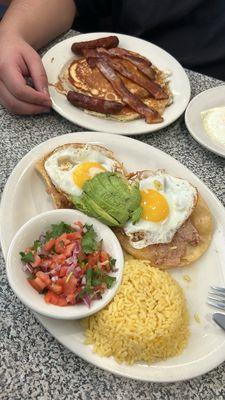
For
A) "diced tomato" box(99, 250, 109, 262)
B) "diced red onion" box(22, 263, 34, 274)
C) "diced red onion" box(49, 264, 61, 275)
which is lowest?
"diced tomato" box(99, 250, 109, 262)

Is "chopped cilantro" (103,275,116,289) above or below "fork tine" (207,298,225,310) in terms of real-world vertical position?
above

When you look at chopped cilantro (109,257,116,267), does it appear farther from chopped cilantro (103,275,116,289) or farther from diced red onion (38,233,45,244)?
diced red onion (38,233,45,244)

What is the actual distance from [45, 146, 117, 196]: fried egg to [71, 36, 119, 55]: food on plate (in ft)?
2.22

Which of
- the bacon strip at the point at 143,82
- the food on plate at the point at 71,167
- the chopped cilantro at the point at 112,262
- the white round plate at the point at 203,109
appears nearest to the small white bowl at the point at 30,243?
the chopped cilantro at the point at 112,262

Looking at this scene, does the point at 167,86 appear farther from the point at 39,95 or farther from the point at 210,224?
the point at 210,224

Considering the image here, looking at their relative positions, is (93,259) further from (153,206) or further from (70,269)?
(153,206)

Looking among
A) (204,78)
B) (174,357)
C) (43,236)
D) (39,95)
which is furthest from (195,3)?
(174,357)

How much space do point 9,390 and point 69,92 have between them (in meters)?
1.16

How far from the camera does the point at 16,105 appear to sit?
1.82 m

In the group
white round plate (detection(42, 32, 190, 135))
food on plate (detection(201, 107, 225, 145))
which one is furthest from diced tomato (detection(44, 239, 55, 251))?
food on plate (detection(201, 107, 225, 145))

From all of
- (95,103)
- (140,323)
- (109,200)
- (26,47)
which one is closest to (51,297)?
(140,323)

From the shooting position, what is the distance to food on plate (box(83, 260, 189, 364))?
3.88 feet

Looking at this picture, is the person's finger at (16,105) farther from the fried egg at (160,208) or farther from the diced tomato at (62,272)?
the diced tomato at (62,272)

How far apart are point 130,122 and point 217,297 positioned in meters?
0.83
